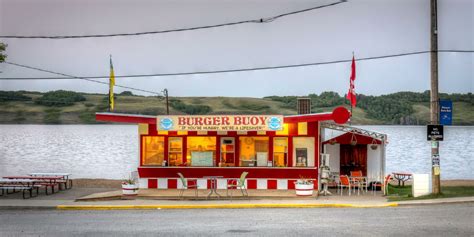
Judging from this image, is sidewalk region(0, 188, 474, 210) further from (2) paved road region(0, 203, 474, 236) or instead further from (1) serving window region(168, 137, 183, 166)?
(1) serving window region(168, 137, 183, 166)

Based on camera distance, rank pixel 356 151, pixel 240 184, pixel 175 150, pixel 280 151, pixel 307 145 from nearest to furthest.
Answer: pixel 240 184, pixel 307 145, pixel 280 151, pixel 175 150, pixel 356 151

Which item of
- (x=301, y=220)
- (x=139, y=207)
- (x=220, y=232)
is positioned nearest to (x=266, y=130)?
(x=139, y=207)

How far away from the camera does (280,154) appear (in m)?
29.4

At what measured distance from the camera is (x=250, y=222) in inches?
752

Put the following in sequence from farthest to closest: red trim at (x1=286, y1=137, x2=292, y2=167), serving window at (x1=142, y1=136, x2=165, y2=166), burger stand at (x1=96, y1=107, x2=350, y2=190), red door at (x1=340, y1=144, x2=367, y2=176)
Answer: red door at (x1=340, y1=144, x2=367, y2=176) < serving window at (x1=142, y1=136, x2=165, y2=166) < red trim at (x1=286, y1=137, x2=292, y2=167) < burger stand at (x1=96, y1=107, x2=350, y2=190)

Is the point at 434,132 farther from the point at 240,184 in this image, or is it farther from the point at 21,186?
the point at 21,186

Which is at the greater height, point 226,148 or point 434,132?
point 434,132

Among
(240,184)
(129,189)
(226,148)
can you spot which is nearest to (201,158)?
(226,148)

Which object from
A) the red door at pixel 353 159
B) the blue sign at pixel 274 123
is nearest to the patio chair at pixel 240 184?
the blue sign at pixel 274 123

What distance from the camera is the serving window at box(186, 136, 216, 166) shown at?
29578 millimetres

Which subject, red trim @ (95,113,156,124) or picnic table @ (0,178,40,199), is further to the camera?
red trim @ (95,113,156,124)

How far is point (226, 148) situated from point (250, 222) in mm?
10847

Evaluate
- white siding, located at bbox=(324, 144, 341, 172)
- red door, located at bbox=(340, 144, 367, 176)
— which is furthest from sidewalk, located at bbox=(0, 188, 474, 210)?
white siding, located at bbox=(324, 144, 341, 172)

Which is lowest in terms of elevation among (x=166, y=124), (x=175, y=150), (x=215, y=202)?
(x=215, y=202)
